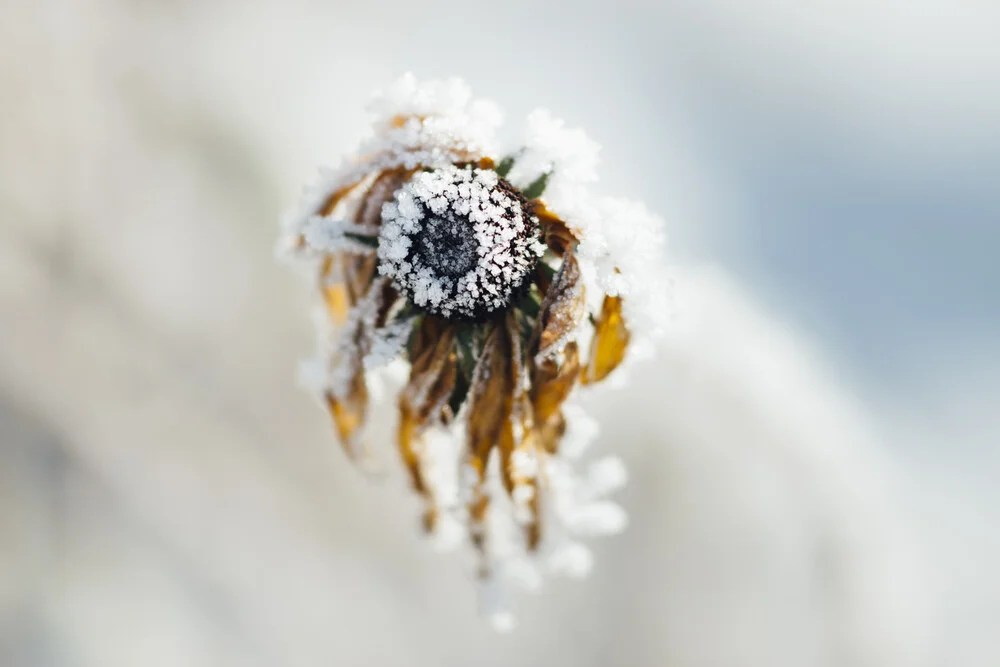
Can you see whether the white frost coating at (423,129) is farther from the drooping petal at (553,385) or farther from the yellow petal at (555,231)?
the drooping petal at (553,385)

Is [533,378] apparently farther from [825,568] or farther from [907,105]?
[907,105]

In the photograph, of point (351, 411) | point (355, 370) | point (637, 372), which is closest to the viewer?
point (355, 370)

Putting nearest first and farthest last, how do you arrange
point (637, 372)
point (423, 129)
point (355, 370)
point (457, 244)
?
point (457, 244), point (423, 129), point (355, 370), point (637, 372)

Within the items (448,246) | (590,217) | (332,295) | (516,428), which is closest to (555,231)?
(590,217)

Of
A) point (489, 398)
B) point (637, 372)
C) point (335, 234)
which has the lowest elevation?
point (489, 398)

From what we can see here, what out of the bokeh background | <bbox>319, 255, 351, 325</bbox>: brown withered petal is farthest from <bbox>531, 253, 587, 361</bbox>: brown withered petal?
the bokeh background

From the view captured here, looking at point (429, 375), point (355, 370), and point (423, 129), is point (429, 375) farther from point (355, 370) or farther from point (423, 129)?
point (423, 129)
